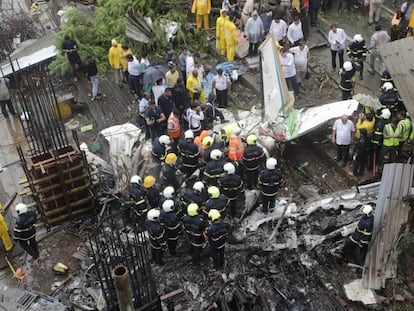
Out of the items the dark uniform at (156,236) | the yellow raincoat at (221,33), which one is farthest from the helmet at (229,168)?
the yellow raincoat at (221,33)

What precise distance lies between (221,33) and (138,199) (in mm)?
7190

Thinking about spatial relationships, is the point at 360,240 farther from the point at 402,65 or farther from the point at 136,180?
the point at 136,180

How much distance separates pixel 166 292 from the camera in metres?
11.6

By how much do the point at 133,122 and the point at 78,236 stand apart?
182 inches

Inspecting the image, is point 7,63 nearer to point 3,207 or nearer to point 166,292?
point 3,207

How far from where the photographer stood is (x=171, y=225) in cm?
1176

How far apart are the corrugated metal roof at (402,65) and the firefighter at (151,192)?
5.80 m

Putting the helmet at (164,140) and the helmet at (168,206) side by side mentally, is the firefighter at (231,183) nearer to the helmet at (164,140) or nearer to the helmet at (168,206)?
the helmet at (168,206)

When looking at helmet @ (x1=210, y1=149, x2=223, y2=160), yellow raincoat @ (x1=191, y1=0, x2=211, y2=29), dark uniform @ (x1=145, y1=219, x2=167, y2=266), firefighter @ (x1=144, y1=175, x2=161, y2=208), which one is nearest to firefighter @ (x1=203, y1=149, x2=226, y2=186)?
helmet @ (x1=210, y1=149, x2=223, y2=160)

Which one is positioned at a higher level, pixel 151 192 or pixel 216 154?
pixel 216 154

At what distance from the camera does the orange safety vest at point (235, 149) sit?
13453 mm

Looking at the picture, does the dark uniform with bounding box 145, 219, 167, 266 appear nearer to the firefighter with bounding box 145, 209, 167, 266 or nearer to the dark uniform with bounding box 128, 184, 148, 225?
the firefighter with bounding box 145, 209, 167, 266

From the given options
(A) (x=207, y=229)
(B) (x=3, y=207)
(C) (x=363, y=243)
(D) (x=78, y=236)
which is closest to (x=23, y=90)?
(B) (x=3, y=207)

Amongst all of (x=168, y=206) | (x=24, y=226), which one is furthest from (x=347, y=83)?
(x=24, y=226)
